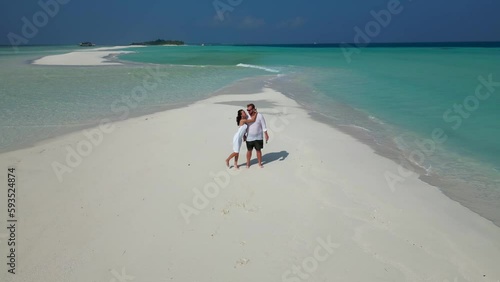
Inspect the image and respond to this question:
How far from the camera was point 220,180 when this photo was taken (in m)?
7.76

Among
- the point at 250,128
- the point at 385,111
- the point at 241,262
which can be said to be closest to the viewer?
the point at 241,262

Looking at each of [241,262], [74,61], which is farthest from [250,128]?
[74,61]

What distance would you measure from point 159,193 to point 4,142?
6844 millimetres

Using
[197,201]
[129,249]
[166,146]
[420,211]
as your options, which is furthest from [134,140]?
[420,211]

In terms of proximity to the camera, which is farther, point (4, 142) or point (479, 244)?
point (4, 142)

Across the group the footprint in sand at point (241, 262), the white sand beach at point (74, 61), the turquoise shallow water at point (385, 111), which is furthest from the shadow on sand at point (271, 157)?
the white sand beach at point (74, 61)

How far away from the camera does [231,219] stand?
20.0 ft

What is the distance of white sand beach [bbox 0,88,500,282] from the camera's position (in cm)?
493

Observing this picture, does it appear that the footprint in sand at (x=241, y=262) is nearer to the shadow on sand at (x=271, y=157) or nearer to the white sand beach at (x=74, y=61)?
the shadow on sand at (x=271, y=157)

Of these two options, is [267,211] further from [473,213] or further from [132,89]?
[132,89]

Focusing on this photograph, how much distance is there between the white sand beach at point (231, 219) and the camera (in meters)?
4.93

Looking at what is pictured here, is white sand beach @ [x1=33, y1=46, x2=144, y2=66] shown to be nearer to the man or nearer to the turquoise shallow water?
the turquoise shallow water

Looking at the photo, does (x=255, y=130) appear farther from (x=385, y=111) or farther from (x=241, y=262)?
(x=385, y=111)

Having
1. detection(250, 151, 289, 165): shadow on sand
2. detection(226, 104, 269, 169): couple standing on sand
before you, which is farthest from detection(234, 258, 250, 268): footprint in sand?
detection(250, 151, 289, 165): shadow on sand
